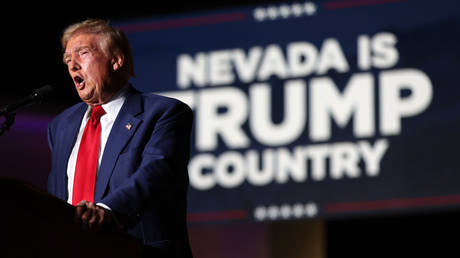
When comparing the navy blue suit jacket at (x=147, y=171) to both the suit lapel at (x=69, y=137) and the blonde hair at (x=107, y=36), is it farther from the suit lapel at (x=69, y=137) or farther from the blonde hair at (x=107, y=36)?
the blonde hair at (x=107, y=36)

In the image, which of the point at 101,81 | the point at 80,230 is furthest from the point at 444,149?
the point at 80,230

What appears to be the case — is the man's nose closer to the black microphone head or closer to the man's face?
the man's face

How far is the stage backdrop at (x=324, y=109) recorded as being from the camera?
179 inches

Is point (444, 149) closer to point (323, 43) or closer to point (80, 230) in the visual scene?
point (323, 43)

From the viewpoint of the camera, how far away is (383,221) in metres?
5.67

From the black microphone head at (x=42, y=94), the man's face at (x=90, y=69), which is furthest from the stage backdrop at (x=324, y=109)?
the black microphone head at (x=42, y=94)

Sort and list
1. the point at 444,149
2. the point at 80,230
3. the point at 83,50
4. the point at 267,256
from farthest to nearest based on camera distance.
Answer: the point at 267,256
the point at 444,149
the point at 83,50
the point at 80,230

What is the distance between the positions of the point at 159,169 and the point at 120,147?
14 cm

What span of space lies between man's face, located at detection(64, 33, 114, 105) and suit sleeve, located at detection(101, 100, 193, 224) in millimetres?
189

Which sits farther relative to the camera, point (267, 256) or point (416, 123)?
point (267, 256)

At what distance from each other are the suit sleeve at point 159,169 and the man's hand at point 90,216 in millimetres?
99

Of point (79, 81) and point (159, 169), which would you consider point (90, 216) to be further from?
point (79, 81)

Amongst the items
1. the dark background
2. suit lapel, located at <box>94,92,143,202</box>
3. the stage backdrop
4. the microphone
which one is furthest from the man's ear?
the dark background

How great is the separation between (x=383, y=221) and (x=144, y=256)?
12.5 ft
